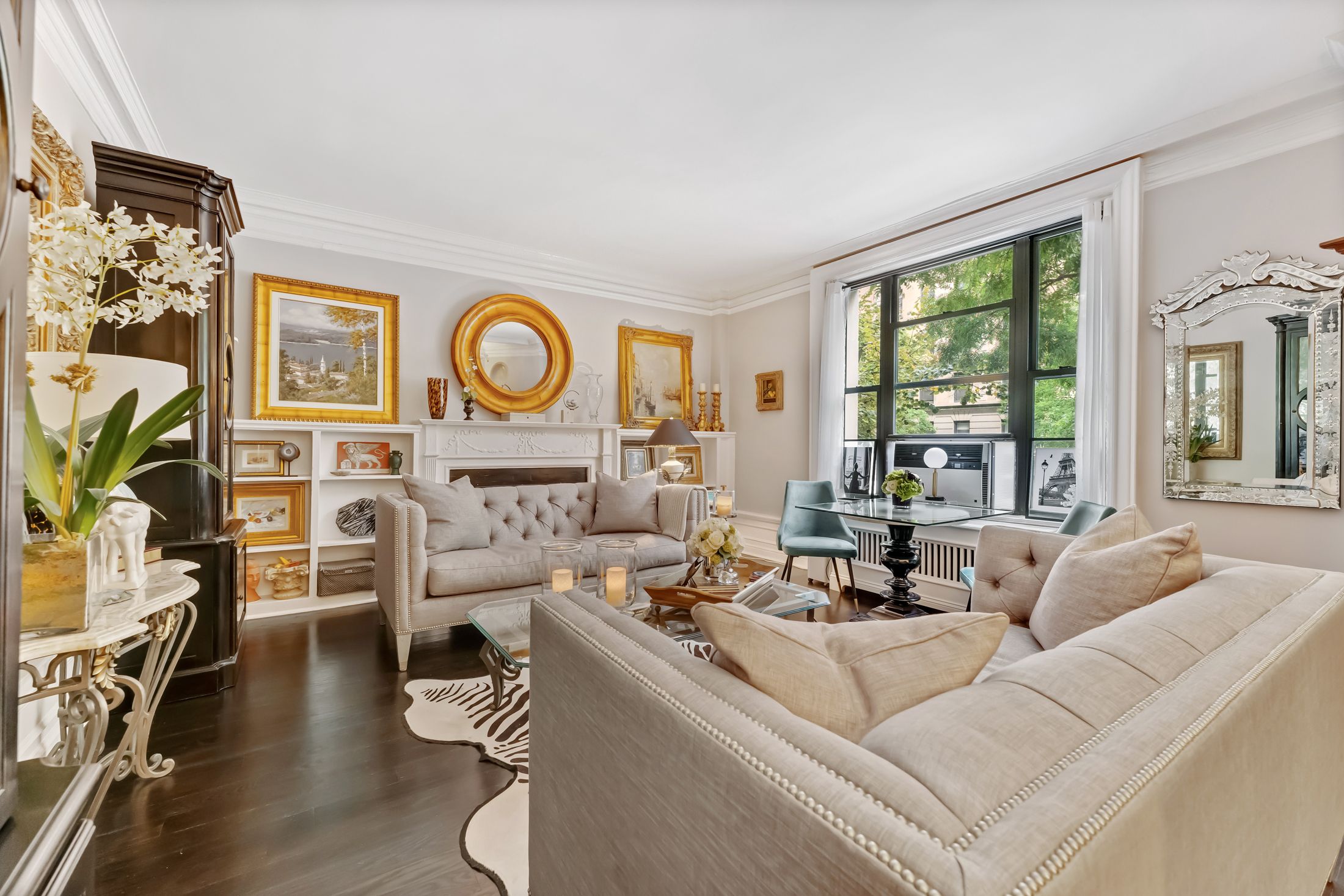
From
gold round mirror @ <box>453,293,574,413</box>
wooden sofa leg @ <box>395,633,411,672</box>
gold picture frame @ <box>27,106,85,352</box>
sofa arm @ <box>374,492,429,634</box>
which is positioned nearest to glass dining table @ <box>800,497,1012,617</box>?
sofa arm @ <box>374,492,429,634</box>

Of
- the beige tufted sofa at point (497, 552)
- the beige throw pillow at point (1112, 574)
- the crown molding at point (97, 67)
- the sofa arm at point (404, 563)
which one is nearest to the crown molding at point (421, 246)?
the crown molding at point (97, 67)

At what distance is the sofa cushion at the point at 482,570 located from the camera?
9.98 ft

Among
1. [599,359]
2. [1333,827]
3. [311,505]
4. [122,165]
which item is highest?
[122,165]

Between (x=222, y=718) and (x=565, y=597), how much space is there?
2.10m

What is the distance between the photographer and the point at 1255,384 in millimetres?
2777

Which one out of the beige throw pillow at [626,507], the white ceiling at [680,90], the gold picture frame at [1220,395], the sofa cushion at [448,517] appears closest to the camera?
the white ceiling at [680,90]

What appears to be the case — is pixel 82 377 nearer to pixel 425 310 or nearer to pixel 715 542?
pixel 715 542

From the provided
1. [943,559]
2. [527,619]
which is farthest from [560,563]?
[943,559]

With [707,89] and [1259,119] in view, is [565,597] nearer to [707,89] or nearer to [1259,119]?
[707,89]

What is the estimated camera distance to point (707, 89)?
2674 millimetres

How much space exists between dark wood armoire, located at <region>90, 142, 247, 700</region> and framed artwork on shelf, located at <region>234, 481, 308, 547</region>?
125 cm

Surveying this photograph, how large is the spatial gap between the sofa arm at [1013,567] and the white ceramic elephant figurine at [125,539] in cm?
264

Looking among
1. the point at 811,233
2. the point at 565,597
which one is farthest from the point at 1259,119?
the point at 565,597

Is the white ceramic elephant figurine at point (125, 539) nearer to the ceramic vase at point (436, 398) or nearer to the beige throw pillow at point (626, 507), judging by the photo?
Answer: the beige throw pillow at point (626, 507)
